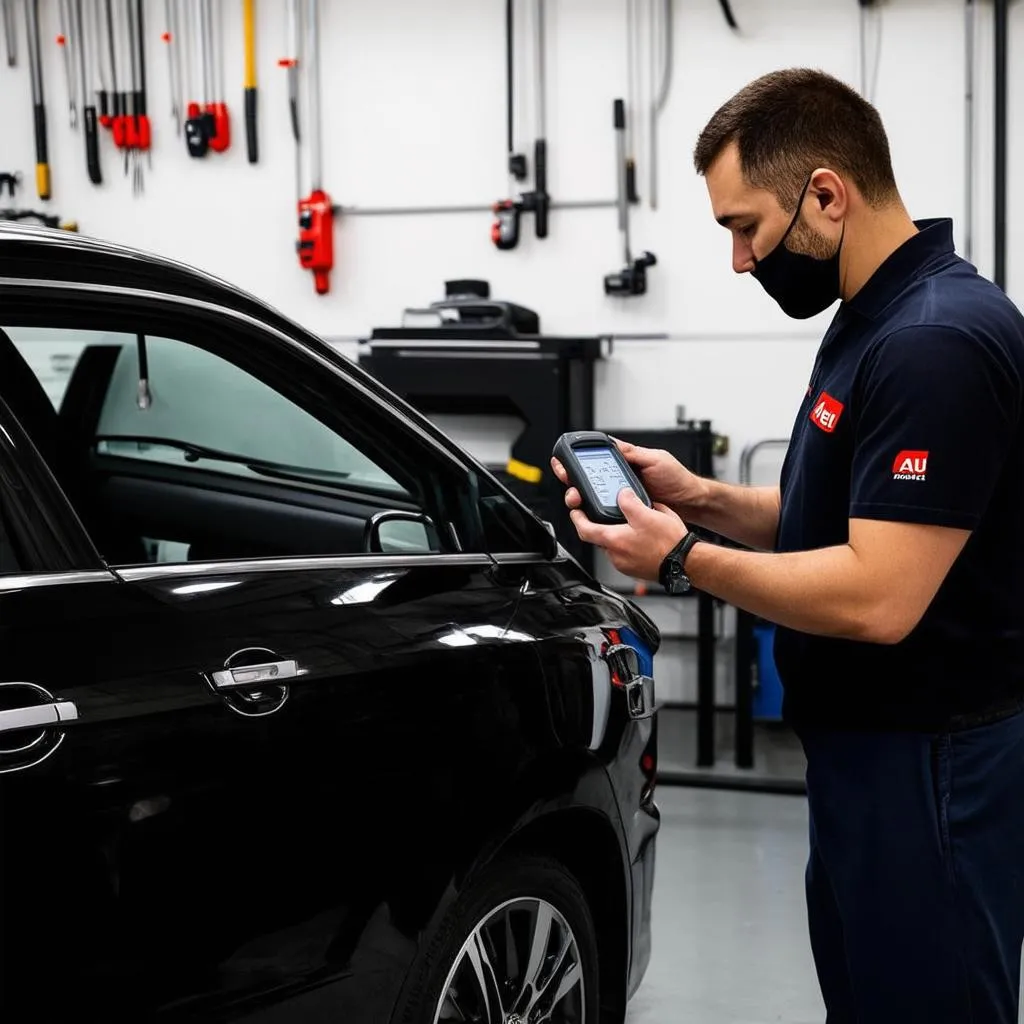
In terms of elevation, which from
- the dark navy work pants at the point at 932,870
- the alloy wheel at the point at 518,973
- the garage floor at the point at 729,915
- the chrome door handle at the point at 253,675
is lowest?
the garage floor at the point at 729,915

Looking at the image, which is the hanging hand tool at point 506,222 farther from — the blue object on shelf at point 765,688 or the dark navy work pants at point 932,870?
the dark navy work pants at point 932,870

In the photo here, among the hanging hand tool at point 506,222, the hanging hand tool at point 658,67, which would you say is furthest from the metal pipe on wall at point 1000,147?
the hanging hand tool at point 506,222

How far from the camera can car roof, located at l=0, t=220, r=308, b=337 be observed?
152cm

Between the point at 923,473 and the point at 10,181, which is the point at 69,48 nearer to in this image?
the point at 10,181

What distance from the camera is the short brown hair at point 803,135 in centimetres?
169

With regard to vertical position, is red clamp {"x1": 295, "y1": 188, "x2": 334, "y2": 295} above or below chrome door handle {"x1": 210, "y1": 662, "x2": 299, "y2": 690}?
above

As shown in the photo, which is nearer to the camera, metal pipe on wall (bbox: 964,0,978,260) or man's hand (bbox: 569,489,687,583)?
man's hand (bbox: 569,489,687,583)

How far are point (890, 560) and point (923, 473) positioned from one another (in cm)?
10

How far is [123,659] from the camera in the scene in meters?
1.43

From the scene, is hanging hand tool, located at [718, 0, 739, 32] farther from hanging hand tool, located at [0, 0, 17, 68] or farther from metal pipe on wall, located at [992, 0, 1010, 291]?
hanging hand tool, located at [0, 0, 17, 68]

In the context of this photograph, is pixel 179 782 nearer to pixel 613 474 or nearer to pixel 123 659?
pixel 123 659

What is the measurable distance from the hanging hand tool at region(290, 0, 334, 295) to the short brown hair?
399 centimetres

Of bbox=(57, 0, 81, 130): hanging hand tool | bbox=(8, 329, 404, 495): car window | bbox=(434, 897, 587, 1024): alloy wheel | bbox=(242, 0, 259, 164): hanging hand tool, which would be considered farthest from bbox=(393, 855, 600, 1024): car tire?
bbox=(57, 0, 81, 130): hanging hand tool

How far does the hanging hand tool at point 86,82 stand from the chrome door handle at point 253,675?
15.7ft
